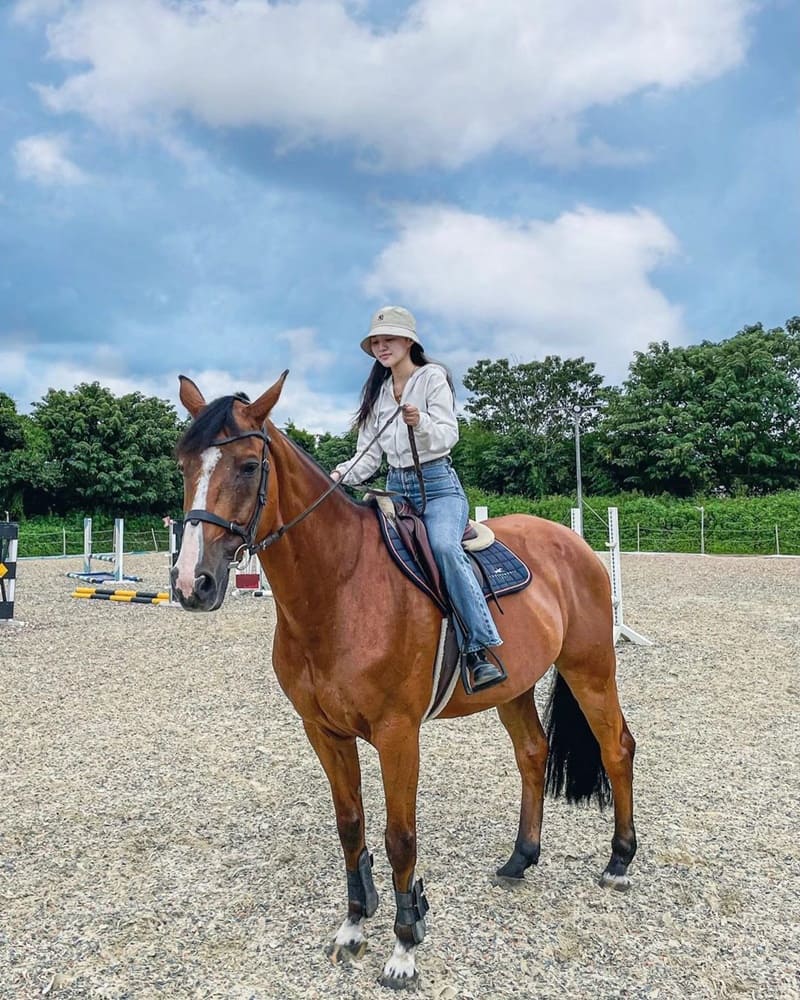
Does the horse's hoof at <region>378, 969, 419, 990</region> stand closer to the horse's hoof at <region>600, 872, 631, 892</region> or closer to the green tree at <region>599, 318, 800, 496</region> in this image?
the horse's hoof at <region>600, 872, 631, 892</region>

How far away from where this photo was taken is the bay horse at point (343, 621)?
7.57 ft

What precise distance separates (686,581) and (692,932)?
15.2 metres

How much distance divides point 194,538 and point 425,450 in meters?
1.21

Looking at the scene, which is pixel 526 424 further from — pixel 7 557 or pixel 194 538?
pixel 194 538

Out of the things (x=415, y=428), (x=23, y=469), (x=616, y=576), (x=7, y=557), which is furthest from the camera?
(x=23, y=469)

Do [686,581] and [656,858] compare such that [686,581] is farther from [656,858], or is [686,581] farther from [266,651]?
[656,858]

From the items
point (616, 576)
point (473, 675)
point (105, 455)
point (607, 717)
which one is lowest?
point (607, 717)

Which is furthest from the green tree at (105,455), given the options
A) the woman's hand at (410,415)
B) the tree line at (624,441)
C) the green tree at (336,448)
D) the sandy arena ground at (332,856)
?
the woman's hand at (410,415)

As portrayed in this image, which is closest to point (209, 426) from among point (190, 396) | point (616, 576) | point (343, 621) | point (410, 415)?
point (190, 396)

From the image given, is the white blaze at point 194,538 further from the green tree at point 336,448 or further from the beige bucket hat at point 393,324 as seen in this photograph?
the green tree at point 336,448

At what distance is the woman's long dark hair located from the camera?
10.5 ft

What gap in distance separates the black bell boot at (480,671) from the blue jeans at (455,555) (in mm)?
78

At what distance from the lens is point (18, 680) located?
7.80 m

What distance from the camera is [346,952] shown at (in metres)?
2.87
